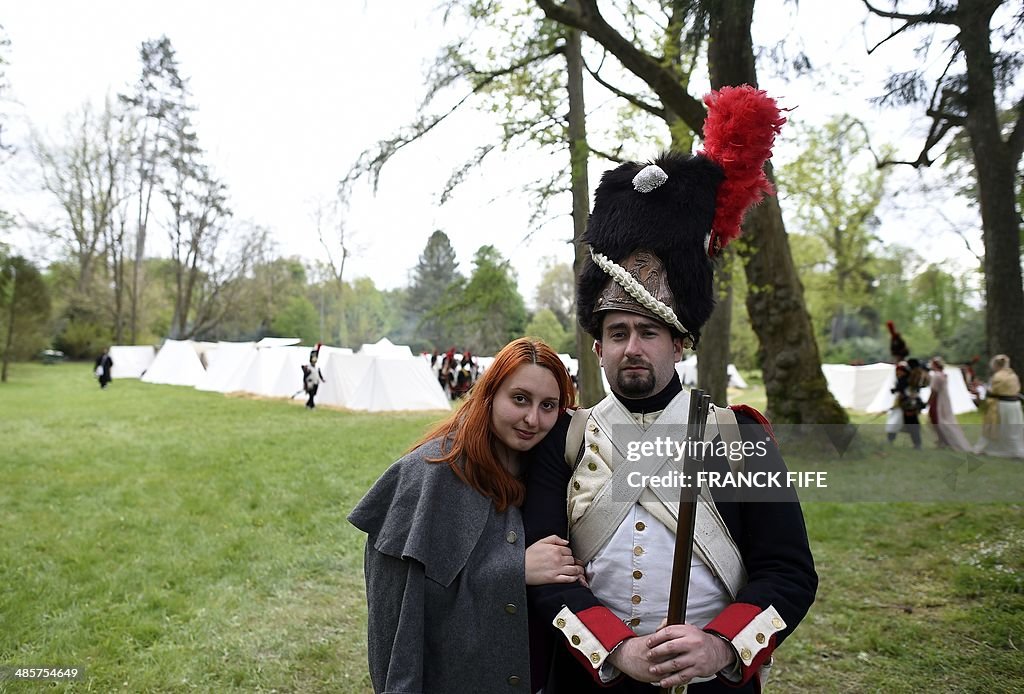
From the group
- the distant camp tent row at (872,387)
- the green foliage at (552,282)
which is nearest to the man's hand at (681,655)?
the green foliage at (552,282)

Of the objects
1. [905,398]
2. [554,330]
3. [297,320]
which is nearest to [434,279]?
[554,330]

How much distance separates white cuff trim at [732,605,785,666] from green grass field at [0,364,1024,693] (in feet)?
8.08

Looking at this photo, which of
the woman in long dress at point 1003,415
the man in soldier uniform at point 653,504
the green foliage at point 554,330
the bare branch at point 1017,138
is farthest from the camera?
the green foliage at point 554,330

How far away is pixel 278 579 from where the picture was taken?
5.45m

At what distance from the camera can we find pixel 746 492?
5.74 ft

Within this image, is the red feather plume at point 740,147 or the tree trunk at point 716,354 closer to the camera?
the red feather plume at point 740,147

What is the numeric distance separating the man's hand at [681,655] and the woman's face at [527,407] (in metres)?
0.63

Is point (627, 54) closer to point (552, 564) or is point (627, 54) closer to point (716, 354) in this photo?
point (552, 564)

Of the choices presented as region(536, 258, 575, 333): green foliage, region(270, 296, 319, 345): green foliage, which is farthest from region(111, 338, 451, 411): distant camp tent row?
region(536, 258, 575, 333): green foliage

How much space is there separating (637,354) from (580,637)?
0.72 metres

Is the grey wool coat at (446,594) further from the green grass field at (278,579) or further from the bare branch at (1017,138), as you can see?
the bare branch at (1017,138)

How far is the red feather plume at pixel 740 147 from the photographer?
6.29 feet

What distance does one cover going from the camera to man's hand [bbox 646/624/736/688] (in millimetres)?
1484

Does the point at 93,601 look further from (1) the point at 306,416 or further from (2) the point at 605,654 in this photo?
(1) the point at 306,416
